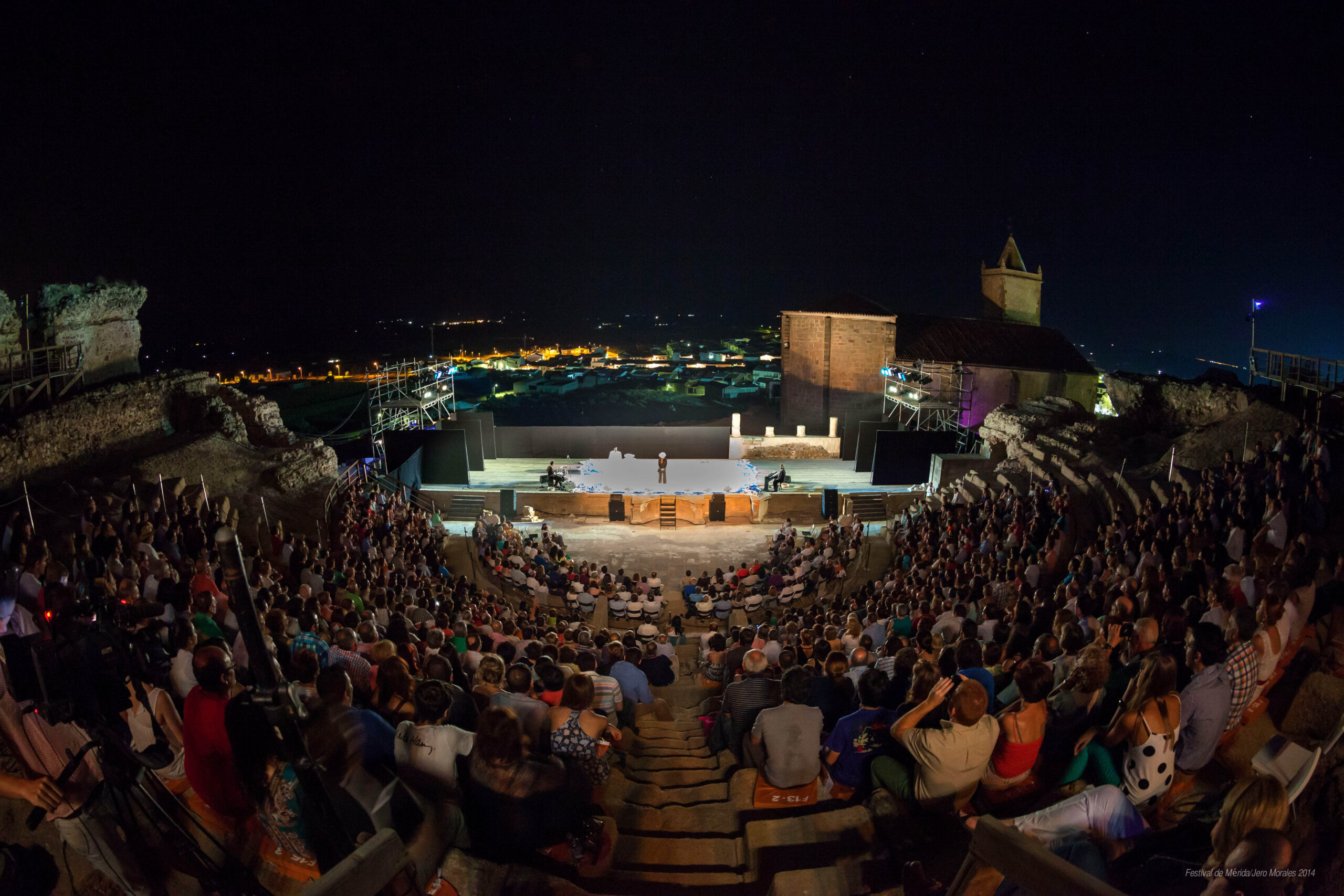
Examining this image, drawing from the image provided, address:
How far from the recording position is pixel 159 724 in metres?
3.81

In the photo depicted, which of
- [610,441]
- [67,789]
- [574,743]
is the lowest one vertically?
[610,441]

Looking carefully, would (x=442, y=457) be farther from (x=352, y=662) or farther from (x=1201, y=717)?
(x=1201, y=717)

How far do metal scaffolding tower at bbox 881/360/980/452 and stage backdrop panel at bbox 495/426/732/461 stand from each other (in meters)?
5.91

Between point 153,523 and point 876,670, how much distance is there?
912 cm

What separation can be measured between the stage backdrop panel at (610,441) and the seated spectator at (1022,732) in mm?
21700

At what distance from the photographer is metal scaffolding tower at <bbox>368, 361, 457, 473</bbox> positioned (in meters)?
21.2

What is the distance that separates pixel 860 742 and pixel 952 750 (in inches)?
25.3

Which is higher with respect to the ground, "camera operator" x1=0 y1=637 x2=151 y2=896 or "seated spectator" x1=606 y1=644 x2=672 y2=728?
"camera operator" x1=0 y1=637 x2=151 y2=896

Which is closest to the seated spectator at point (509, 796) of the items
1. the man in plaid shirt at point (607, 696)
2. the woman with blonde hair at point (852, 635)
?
the man in plaid shirt at point (607, 696)

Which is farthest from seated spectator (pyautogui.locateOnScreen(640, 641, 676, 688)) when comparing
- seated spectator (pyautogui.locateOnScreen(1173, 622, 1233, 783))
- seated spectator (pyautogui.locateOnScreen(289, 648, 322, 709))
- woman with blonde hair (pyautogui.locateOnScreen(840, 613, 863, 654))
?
seated spectator (pyautogui.locateOnScreen(1173, 622, 1233, 783))

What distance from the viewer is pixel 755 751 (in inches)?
166

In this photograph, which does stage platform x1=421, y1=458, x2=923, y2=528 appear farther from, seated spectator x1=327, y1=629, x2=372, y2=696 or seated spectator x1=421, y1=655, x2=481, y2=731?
seated spectator x1=421, y1=655, x2=481, y2=731

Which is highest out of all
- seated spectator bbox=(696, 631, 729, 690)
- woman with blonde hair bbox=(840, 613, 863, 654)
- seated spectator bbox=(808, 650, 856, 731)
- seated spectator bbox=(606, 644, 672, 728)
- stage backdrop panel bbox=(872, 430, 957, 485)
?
seated spectator bbox=(808, 650, 856, 731)

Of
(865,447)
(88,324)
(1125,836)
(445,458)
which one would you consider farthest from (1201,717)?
(445,458)
